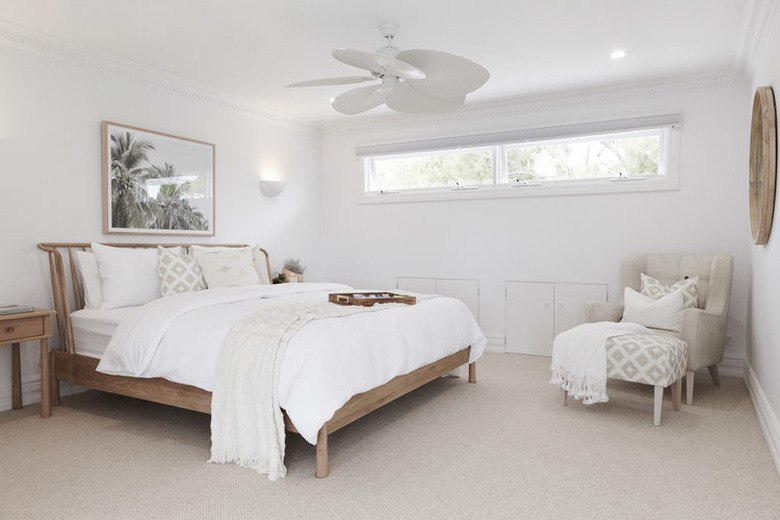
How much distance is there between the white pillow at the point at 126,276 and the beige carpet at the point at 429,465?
706 millimetres

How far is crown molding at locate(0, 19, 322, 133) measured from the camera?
349 cm

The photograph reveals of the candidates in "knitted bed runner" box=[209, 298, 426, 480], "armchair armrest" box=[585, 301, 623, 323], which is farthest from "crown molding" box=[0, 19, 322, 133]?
"armchair armrest" box=[585, 301, 623, 323]

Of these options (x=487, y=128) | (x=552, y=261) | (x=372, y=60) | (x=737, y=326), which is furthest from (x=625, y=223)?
(x=372, y=60)

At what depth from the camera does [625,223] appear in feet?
15.7

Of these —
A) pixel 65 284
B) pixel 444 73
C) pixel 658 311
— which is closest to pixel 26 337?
pixel 65 284

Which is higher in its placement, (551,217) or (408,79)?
(408,79)

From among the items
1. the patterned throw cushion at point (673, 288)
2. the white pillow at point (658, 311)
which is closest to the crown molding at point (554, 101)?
the patterned throw cushion at point (673, 288)

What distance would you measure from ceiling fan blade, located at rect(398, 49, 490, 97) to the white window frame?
2.33 metres

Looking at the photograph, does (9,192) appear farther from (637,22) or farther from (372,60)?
(637,22)

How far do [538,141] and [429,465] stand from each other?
3524 millimetres

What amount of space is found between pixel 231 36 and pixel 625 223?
140 inches

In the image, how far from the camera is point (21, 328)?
125 inches

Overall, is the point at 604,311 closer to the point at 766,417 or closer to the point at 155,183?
the point at 766,417

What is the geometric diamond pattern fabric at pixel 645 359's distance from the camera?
3127 mm
